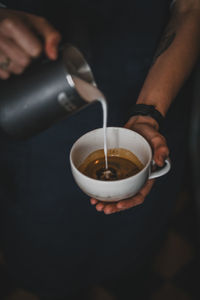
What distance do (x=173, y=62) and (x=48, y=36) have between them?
0.69m

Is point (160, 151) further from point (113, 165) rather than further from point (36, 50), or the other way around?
point (36, 50)

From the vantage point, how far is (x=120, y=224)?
1243mm

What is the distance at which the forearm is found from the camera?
3.65 feet

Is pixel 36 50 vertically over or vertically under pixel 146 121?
over

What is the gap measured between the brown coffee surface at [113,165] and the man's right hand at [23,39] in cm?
41

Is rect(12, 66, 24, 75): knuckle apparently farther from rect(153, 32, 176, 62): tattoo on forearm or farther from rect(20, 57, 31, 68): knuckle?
rect(153, 32, 176, 62): tattoo on forearm

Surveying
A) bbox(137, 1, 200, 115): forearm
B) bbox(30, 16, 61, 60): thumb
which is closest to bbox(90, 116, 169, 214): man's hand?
bbox(137, 1, 200, 115): forearm

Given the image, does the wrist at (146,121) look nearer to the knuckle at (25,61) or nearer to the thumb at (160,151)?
the thumb at (160,151)

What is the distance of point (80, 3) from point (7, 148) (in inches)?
29.1

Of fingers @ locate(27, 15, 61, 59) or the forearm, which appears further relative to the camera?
the forearm

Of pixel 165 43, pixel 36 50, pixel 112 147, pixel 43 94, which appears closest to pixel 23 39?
pixel 36 50

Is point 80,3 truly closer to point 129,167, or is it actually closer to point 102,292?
Answer: point 129,167

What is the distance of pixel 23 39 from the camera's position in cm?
60

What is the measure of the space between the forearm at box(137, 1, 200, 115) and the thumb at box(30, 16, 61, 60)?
1.83 ft
